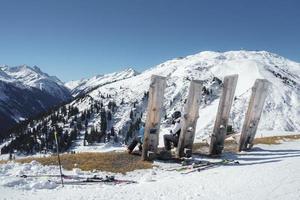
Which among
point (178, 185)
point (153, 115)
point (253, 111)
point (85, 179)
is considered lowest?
point (85, 179)

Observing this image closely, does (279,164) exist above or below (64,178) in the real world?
above

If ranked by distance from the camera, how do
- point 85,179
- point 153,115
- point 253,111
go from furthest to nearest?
point 253,111 < point 153,115 < point 85,179

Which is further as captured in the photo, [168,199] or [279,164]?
[279,164]

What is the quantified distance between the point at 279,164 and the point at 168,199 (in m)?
6.13

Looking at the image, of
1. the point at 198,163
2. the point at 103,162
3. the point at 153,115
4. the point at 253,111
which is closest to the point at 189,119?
the point at 153,115

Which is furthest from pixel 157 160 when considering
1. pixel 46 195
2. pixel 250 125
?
pixel 46 195

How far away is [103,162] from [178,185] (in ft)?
17.6

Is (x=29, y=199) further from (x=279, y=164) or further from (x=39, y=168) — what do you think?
(x=279, y=164)

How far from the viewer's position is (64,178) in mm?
13922

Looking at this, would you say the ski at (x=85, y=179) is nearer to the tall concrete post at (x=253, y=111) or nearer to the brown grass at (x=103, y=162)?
the brown grass at (x=103, y=162)

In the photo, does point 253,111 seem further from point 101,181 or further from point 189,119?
point 101,181

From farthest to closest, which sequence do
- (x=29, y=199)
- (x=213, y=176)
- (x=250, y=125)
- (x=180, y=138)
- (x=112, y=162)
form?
(x=250, y=125), (x=180, y=138), (x=112, y=162), (x=213, y=176), (x=29, y=199)

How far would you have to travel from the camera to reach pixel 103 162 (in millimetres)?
17047

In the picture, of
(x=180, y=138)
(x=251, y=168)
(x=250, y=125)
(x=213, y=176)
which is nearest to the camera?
(x=213, y=176)
